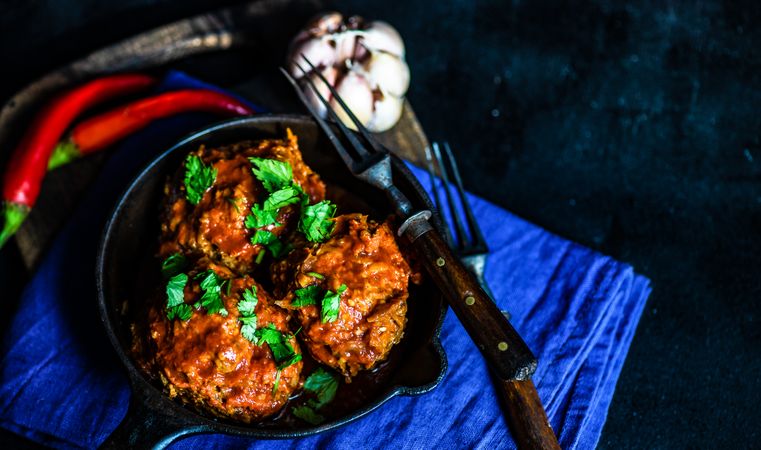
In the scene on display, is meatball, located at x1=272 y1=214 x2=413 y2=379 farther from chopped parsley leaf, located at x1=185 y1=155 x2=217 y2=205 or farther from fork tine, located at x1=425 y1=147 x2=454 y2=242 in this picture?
fork tine, located at x1=425 y1=147 x2=454 y2=242

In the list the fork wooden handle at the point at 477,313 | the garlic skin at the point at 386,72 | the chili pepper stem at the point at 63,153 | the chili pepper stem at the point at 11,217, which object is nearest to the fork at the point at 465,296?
the fork wooden handle at the point at 477,313

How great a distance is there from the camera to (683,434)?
3.11 metres

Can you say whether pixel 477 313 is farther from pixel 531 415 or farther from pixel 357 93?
pixel 357 93

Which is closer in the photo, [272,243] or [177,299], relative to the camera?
[177,299]

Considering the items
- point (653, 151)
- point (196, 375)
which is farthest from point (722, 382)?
point (196, 375)

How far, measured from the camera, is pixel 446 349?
2.98 metres

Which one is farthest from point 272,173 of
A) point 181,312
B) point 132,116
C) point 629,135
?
point 629,135

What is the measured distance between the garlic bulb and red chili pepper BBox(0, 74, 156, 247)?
Answer: 105 centimetres

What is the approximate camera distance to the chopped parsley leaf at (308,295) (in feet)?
7.90

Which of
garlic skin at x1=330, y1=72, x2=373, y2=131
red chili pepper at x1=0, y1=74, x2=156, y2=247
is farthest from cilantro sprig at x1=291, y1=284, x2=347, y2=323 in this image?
red chili pepper at x1=0, y1=74, x2=156, y2=247

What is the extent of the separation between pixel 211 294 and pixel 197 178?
1.71 feet

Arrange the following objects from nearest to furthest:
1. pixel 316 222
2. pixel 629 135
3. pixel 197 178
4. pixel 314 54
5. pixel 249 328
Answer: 1. pixel 249 328
2. pixel 316 222
3. pixel 197 178
4. pixel 314 54
5. pixel 629 135

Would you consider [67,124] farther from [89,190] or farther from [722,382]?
[722,382]

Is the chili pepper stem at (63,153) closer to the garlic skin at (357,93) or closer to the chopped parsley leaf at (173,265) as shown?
the chopped parsley leaf at (173,265)
